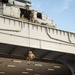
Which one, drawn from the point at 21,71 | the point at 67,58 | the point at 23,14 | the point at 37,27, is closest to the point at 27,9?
the point at 23,14

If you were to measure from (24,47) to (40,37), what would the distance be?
5.72 ft

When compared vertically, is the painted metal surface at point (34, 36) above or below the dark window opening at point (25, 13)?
below

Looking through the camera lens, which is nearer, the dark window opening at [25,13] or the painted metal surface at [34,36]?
the painted metal surface at [34,36]

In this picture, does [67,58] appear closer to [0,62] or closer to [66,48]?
[66,48]

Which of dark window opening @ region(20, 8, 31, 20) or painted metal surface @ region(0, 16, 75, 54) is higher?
dark window opening @ region(20, 8, 31, 20)

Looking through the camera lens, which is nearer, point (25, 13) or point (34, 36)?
point (34, 36)

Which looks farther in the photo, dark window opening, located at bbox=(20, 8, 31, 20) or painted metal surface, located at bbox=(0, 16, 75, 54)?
dark window opening, located at bbox=(20, 8, 31, 20)

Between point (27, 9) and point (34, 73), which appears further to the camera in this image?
point (34, 73)

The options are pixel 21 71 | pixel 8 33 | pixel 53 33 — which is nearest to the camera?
pixel 8 33

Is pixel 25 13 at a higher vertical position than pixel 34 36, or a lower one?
higher

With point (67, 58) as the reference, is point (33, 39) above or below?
above

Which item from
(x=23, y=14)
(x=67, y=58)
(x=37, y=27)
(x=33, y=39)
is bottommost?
(x=67, y=58)

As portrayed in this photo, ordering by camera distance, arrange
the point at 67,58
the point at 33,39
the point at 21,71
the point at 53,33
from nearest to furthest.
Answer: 1. the point at 33,39
2. the point at 53,33
3. the point at 67,58
4. the point at 21,71

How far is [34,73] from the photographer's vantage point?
91.4ft
